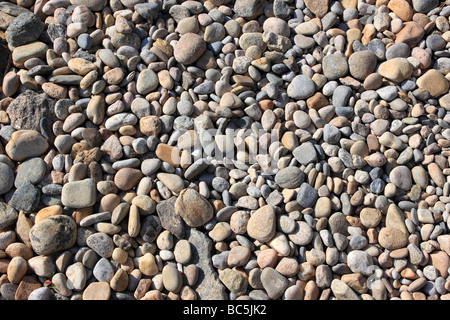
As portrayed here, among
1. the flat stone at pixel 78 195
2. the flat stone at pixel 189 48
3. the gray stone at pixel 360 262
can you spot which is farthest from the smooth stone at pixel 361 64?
the flat stone at pixel 78 195

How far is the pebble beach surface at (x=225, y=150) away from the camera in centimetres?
174

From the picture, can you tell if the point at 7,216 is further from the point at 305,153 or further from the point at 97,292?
the point at 305,153

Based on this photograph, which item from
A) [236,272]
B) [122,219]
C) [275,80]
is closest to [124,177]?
[122,219]

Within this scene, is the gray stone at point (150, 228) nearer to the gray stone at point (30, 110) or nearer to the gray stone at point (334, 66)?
the gray stone at point (30, 110)

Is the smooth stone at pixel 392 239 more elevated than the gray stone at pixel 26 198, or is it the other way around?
the gray stone at pixel 26 198

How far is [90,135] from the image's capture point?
76.0 inches

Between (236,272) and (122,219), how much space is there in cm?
58

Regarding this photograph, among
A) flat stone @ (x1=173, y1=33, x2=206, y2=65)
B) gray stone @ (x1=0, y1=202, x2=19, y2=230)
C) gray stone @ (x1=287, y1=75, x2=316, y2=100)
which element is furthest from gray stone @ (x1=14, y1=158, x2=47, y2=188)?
gray stone @ (x1=287, y1=75, x2=316, y2=100)

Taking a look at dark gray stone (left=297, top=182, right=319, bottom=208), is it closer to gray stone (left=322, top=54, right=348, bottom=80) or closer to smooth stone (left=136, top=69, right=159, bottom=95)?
gray stone (left=322, top=54, right=348, bottom=80)

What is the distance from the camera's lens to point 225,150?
6.37 feet

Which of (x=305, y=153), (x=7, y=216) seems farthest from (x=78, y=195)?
(x=305, y=153)

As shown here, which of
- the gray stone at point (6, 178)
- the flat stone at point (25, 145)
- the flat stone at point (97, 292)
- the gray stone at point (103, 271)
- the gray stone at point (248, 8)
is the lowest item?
the flat stone at point (97, 292)

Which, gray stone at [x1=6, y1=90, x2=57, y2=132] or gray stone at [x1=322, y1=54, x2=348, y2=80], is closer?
gray stone at [x1=6, y1=90, x2=57, y2=132]

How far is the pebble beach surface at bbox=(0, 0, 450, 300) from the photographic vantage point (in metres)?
1.74
